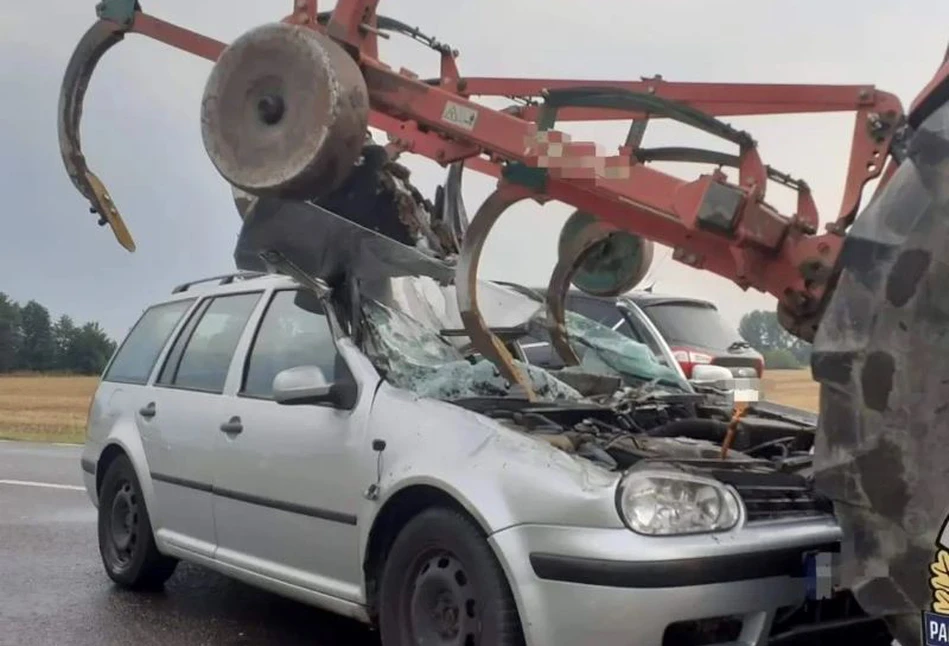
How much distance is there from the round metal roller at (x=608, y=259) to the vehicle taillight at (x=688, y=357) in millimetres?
4314

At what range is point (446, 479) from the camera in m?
4.05

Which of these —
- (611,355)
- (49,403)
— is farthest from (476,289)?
(49,403)

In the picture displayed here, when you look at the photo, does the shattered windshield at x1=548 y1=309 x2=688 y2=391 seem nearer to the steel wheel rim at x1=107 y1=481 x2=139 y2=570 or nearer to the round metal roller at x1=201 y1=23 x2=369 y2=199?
the round metal roller at x1=201 y1=23 x2=369 y2=199

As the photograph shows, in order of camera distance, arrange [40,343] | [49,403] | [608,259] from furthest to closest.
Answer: [40,343] → [49,403] → [608,259]

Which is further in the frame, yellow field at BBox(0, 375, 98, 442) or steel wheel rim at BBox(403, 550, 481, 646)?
yellow field at BBox(0, 375, 98, 442)

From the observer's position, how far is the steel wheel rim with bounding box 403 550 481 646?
399cm

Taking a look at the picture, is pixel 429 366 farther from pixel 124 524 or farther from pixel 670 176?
pixel 124 524

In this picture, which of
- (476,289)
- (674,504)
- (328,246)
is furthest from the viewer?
(328,246)

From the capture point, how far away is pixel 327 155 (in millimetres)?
4414

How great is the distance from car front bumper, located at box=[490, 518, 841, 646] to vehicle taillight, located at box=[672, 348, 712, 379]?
250 inches

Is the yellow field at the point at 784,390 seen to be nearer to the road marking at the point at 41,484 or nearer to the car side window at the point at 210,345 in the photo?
the car side window at the point at 210,345

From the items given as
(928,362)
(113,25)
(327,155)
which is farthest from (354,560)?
(113,25)

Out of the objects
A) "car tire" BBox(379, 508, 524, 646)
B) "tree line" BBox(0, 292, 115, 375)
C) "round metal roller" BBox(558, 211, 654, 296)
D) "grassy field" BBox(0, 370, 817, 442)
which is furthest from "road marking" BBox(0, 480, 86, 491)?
"tree line" BBox(0, 292, 115, 375)

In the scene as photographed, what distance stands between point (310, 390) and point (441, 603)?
1028 mm
